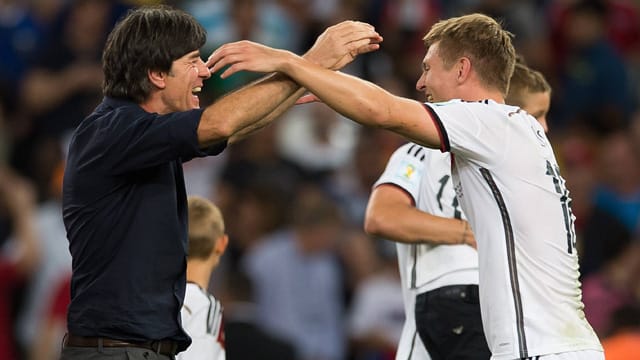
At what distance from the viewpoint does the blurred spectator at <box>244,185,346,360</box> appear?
1088 centimetres

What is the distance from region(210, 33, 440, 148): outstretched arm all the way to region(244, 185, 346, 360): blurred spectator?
18.9ft

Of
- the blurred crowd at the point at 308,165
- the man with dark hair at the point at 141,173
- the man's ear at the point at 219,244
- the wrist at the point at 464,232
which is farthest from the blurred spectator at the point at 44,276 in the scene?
the man with dark hair at the point at 141,173

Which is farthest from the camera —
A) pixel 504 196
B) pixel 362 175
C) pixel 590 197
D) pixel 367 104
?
pixel 362 175

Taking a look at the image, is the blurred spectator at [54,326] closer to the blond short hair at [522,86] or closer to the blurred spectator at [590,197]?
the blurred spectator at [590,197]

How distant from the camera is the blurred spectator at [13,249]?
35.0 feet

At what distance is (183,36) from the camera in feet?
17.2

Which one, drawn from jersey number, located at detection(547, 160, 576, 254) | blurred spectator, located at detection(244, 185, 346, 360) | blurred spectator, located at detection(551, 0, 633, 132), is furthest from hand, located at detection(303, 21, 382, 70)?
blurred spectator, located at detection(551, 0, 633, 132)

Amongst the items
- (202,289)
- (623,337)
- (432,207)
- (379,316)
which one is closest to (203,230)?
(202,289)

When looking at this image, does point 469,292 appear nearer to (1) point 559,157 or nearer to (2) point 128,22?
(2) point 128,22

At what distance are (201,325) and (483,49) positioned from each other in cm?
168

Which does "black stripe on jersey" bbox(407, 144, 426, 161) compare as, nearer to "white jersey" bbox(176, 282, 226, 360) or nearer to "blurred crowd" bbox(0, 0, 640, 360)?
"white jersey" bbox(176, 282, 226, 360)

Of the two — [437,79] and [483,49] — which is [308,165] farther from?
[483,49]

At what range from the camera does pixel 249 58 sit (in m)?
5.16

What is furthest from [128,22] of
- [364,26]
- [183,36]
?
[364,26]
